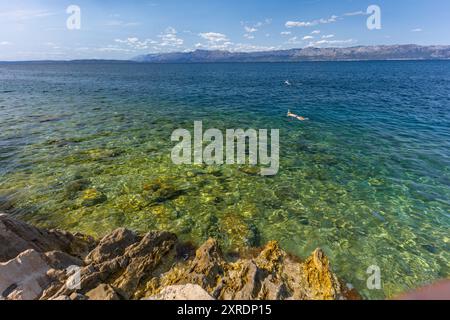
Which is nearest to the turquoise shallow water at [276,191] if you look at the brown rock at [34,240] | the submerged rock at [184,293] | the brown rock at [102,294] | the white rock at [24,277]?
the brown rock at [34,240]

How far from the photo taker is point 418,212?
14031mm

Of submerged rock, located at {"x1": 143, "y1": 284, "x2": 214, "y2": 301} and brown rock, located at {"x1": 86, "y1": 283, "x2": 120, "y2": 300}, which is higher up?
brown rock, located at {"x1": 86, "y1": 283, "x2": 120, "y2": 300}

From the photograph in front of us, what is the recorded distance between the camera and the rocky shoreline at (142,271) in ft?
24.4

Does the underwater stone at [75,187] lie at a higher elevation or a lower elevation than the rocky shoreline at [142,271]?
higher

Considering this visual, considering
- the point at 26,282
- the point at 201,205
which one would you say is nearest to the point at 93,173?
the point at 201,205

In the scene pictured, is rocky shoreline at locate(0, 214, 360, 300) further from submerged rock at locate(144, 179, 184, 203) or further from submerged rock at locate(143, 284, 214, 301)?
submerged rock at locate(144, 179, 184, 203)

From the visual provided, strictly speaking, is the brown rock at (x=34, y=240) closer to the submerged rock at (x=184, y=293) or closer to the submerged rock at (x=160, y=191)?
the submerged rock at (x=160, y=191)

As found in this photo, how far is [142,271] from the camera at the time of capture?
9.18 metres

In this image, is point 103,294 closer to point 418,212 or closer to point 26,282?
point 26,282

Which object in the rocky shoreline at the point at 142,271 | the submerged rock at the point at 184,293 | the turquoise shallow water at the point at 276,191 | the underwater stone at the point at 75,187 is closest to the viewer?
the submerged rock at the point at 184,293

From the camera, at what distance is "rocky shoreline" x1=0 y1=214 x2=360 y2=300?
7449 mm

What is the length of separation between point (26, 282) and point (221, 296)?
18.9 ft

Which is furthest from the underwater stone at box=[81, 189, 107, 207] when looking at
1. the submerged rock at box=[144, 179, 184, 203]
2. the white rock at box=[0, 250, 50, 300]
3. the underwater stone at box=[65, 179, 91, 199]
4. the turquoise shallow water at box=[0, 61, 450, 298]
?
the white rock at box=[0, 250, 50, 300]

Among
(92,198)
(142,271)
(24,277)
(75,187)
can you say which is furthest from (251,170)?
(24,277)
